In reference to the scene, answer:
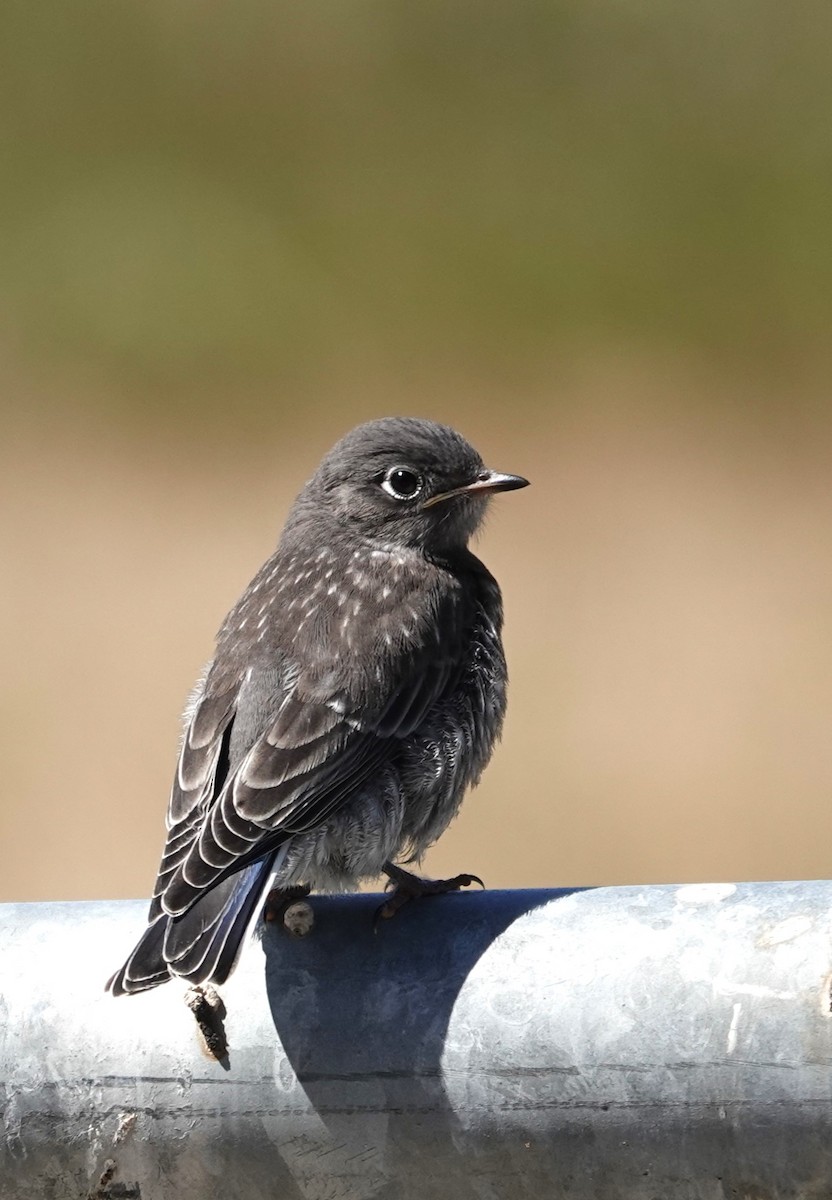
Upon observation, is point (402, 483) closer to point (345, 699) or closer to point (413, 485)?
point (413, 485)

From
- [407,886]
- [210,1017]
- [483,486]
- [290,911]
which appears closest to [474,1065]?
[210,1017]

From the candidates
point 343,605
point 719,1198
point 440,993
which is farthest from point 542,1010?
point 343,605

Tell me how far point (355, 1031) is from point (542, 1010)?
27cm

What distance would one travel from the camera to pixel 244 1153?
6.62 feet

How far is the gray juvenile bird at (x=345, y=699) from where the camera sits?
2.97 m

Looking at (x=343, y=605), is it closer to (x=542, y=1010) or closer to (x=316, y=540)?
(x=316, y=540)

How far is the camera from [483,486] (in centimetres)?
428

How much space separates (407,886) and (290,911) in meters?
0.53

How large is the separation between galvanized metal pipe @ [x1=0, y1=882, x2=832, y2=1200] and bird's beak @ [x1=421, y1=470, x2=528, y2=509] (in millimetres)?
2158

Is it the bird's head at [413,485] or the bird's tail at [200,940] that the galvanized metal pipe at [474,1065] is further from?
the bird's head at [413,485]

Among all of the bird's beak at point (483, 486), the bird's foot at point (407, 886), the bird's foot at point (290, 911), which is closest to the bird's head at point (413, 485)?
the bird's beak at point (483, 486)

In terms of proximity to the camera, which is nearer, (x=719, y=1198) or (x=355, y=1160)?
(x=719, y=1198)

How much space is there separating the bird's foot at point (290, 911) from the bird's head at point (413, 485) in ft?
4.28

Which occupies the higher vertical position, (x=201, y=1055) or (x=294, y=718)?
(x=294, y=718)
